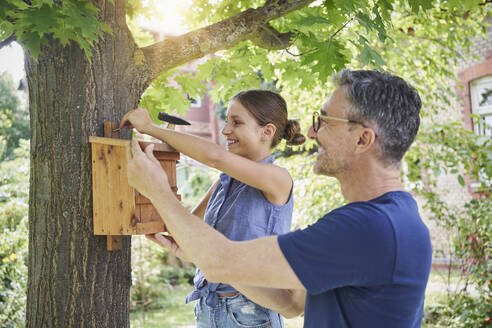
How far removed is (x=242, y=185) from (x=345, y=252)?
1.01 meters

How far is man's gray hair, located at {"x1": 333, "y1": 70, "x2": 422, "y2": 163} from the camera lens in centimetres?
151

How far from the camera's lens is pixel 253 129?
2209mm

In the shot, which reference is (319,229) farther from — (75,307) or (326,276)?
(75,307)

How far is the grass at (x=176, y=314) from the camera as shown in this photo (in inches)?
276

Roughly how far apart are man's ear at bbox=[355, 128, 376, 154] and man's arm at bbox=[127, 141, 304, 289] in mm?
449

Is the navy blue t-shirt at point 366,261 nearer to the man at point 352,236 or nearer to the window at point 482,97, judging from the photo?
the man at point 352,236

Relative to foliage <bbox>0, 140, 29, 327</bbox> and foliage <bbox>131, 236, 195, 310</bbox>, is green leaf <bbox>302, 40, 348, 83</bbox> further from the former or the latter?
foliage <bbox>131, 236, 195, 310</bbox>

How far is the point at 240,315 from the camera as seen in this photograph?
2.04 meters

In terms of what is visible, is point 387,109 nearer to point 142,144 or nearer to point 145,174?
point 145,174

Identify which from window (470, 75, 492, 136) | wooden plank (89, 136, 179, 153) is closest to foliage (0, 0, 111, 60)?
wooden plank (89, 136, 179, 153)

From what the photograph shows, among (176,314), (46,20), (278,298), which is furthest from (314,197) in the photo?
(46,20)

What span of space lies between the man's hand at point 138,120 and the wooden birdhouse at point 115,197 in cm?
11

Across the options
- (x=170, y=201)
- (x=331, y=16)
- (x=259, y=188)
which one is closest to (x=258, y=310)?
(x=259, y=188)

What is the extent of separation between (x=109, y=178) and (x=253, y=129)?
737mm
